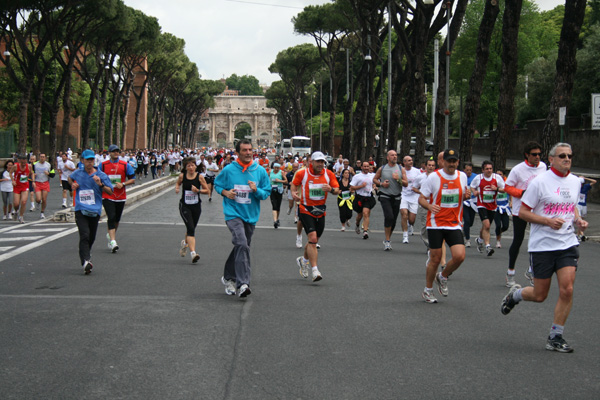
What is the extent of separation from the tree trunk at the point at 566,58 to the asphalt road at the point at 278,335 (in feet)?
30.8

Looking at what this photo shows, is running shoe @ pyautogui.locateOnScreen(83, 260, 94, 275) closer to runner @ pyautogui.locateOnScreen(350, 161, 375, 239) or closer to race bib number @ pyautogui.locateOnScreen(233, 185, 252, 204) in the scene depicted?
race bib number @ pyautogui.locateOnScreen(233, 185, 252, 204)

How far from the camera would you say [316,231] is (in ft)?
33.5

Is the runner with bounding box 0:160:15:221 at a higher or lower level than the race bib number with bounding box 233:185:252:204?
lower

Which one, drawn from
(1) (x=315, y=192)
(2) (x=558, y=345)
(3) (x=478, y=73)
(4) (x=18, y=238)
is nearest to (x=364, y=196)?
(1) (x=315, y=192)

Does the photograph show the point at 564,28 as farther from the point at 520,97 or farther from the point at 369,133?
the point at 520,97

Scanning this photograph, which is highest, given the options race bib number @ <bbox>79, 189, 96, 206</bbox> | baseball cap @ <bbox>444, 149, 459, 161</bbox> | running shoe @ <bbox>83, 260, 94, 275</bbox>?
baseball cap @ <bbox>444, 149, 459, 161</bbox>

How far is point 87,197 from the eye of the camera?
10664 millimetres

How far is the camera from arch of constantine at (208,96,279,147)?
16912 cm

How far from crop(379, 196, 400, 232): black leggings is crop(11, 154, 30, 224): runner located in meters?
8.87

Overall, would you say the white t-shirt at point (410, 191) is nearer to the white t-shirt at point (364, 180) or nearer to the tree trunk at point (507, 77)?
the white t-shirt at point (364, 180)

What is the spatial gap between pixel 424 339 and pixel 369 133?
1622 inches

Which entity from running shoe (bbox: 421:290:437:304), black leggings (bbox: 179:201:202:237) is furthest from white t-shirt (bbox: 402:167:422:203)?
running shoe (bbox: 421:290:437:304)

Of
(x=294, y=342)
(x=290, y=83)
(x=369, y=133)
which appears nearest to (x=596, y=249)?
(x=294, y=342)

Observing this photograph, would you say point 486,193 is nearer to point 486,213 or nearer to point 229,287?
point 486,213
